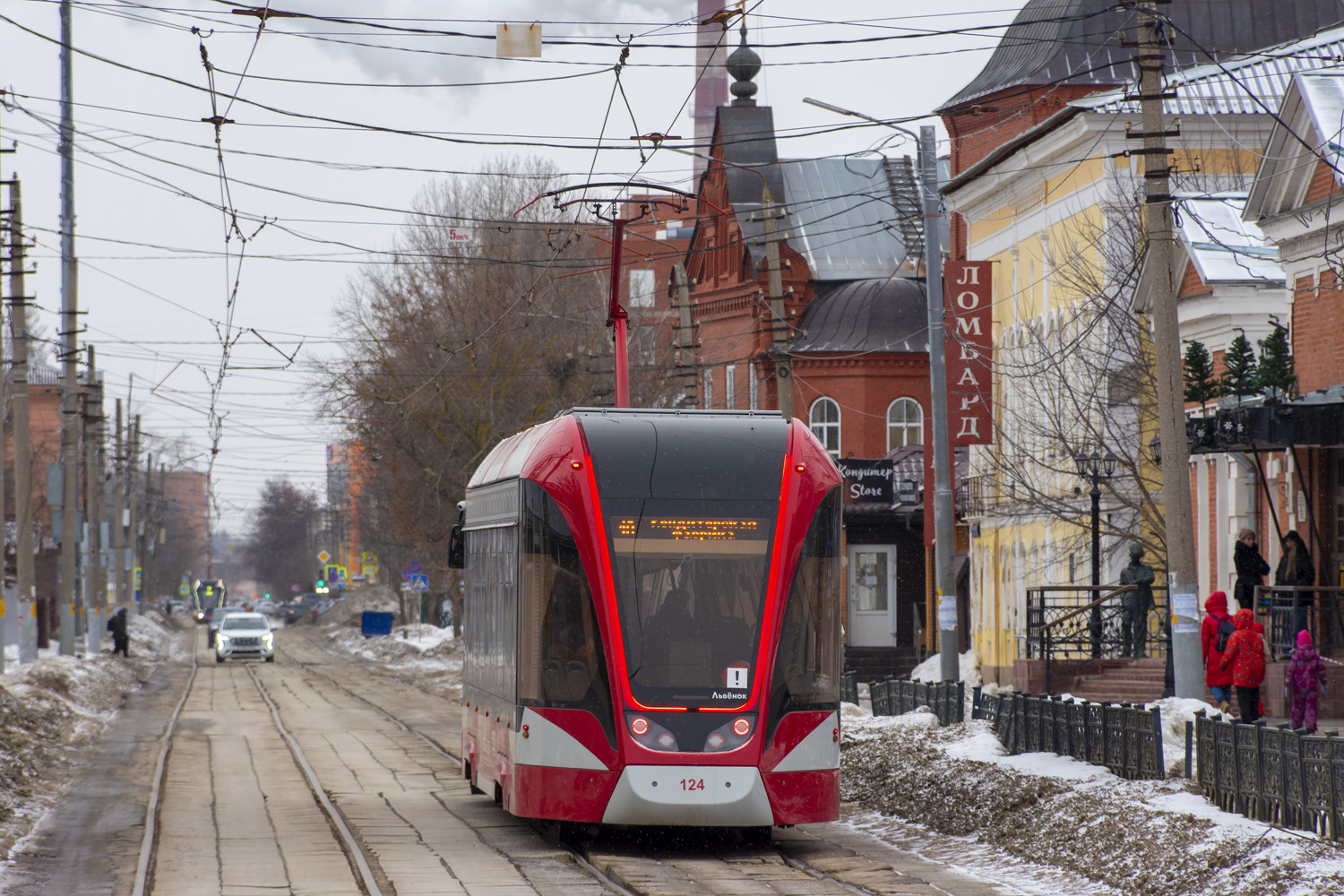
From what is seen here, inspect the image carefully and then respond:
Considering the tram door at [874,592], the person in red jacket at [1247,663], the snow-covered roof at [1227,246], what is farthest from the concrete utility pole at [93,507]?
the person in red jacket at [1247,663]

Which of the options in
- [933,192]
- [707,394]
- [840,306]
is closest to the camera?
[933,192]

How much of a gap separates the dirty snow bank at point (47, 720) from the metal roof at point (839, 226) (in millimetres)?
24408

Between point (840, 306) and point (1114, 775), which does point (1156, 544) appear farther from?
point (840, 306)

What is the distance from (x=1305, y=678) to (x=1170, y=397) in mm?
2780

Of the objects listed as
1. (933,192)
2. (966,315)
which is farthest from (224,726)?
(966,315)

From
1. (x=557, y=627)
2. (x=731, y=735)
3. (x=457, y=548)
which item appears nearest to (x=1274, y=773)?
(x=731, y=735)

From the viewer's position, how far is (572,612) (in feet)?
43.2

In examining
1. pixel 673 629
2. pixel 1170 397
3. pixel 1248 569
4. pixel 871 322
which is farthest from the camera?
pixel 871 322

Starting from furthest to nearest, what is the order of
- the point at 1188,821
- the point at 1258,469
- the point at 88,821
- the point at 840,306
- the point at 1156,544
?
the point at 840,306, the point at 1156,544, the point at 1258,469, the point at 88,821, the point at 1188,821

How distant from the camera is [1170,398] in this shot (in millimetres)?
16250

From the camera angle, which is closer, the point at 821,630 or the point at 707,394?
the point at 821,630

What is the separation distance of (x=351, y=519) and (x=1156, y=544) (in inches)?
2171

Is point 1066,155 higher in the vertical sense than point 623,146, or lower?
higher

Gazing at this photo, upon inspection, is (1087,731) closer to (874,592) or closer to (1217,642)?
(1217,642)
